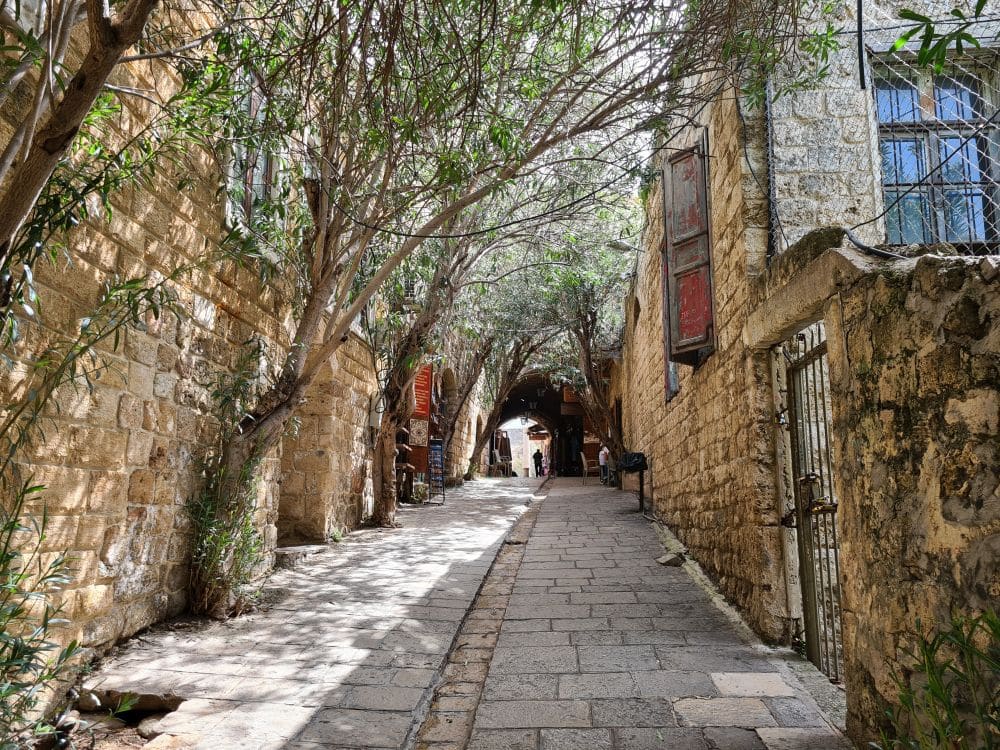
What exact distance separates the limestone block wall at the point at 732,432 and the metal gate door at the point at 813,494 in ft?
0.48

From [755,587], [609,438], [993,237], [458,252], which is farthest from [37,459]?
[609,438]

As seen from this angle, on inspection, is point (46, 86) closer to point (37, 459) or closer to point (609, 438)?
point (37, 459)

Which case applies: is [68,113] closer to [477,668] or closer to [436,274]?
[477,668]

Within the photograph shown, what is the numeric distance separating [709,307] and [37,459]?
4.33 metres

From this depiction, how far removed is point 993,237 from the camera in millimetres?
3990

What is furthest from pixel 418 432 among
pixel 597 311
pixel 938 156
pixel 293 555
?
pixel 938 156

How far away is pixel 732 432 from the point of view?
4.50 meters

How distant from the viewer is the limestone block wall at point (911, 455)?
1937 millimetres

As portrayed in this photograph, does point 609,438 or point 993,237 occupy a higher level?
point 993,237

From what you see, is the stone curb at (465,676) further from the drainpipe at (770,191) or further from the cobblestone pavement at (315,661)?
the drainpipe at (770,191)

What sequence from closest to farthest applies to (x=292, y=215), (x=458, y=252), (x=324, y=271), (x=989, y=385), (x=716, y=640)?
(x=989, y=385) → (x=716, y=640) → (x=324, y=271) → (x=292, y=215) → (x=458, y=252)

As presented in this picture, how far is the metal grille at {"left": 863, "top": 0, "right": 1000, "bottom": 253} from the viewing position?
4.02 metres

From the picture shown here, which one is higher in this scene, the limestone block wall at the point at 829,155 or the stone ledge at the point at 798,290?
the limestone block wall at the point at 829,155

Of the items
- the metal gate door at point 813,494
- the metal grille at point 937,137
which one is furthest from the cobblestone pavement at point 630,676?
the metal grille at point 937,137
